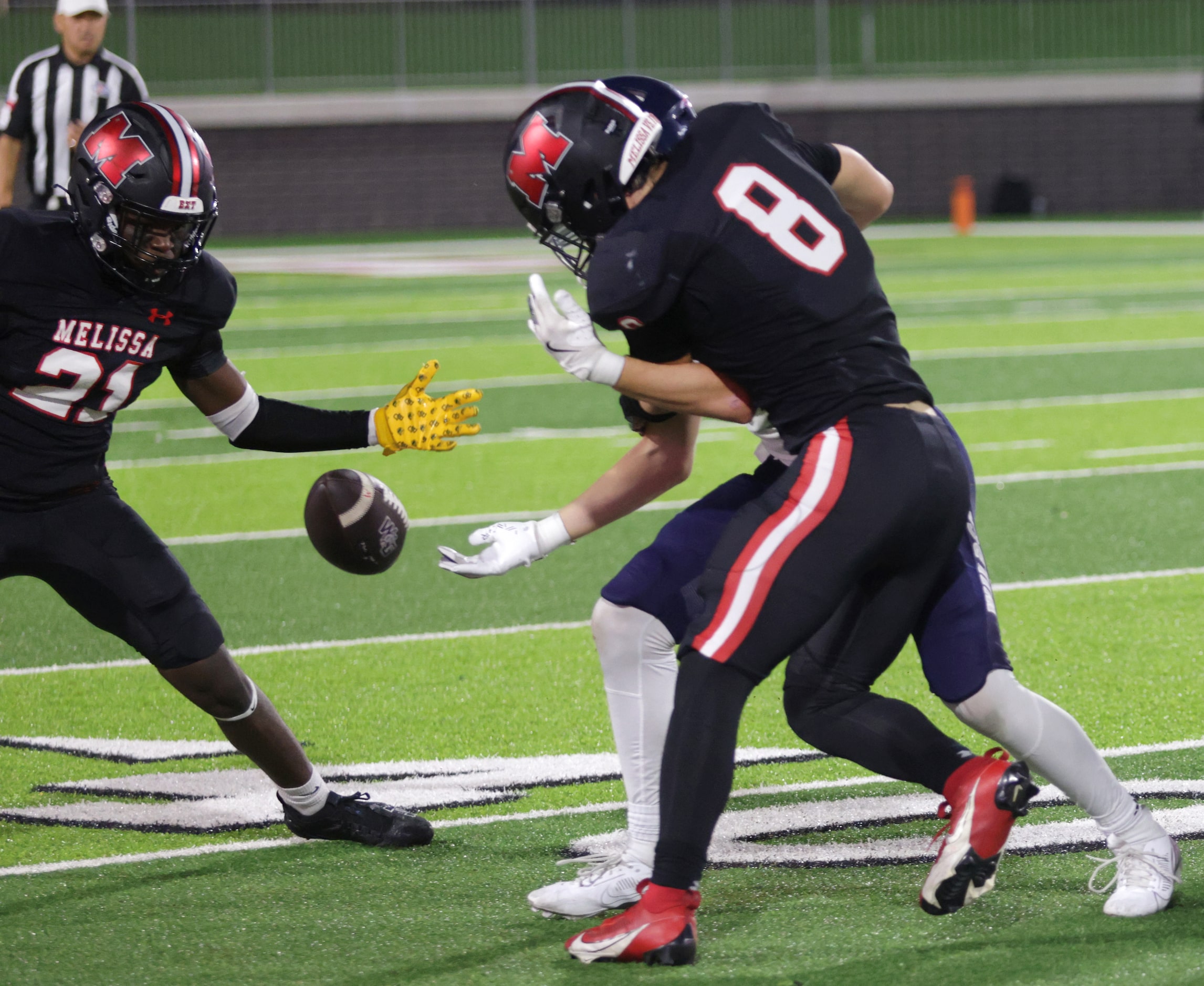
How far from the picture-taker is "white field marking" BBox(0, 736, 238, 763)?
14.8ft

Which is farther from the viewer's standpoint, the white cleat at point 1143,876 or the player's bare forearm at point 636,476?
the player's bare forearm at point 636,476

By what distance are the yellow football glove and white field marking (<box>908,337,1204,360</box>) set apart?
8544 mm

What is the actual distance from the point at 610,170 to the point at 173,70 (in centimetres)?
2370

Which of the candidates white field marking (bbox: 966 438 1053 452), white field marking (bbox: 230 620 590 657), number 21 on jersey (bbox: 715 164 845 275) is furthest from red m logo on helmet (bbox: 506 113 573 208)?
white field marking (bbox: 966 438 1053 452)

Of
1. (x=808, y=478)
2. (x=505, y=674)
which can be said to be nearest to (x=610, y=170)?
(x=808, y=478)

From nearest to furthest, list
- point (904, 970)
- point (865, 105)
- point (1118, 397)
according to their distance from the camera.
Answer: point (904, 970)
point (1118, 397)
point (865, 105)

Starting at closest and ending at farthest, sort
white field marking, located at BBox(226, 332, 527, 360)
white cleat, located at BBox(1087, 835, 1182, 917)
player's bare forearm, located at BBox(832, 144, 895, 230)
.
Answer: white cleat, located at BBox(1087, 835, 1182, 917) < player's bare forearm, located at BBox(832, 144, 895, 230) < white field marking, located at BBox(226, 332, 527, 360)

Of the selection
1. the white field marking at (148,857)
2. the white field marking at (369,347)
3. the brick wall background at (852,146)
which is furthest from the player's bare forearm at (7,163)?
the brick wall background at (852,146)

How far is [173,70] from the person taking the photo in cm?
2523

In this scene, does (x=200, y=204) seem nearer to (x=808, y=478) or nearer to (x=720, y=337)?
(x=720, y=337)

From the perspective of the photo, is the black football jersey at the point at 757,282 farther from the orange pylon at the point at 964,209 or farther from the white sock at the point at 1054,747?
the orange pylon at the point at 964,209

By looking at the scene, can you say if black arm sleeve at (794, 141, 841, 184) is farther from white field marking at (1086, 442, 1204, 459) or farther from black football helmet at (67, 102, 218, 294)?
white field marking at (1086, 442, 1204, 459)

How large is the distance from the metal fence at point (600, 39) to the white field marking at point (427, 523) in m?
19.2

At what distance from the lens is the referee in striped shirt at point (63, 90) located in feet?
27.2
